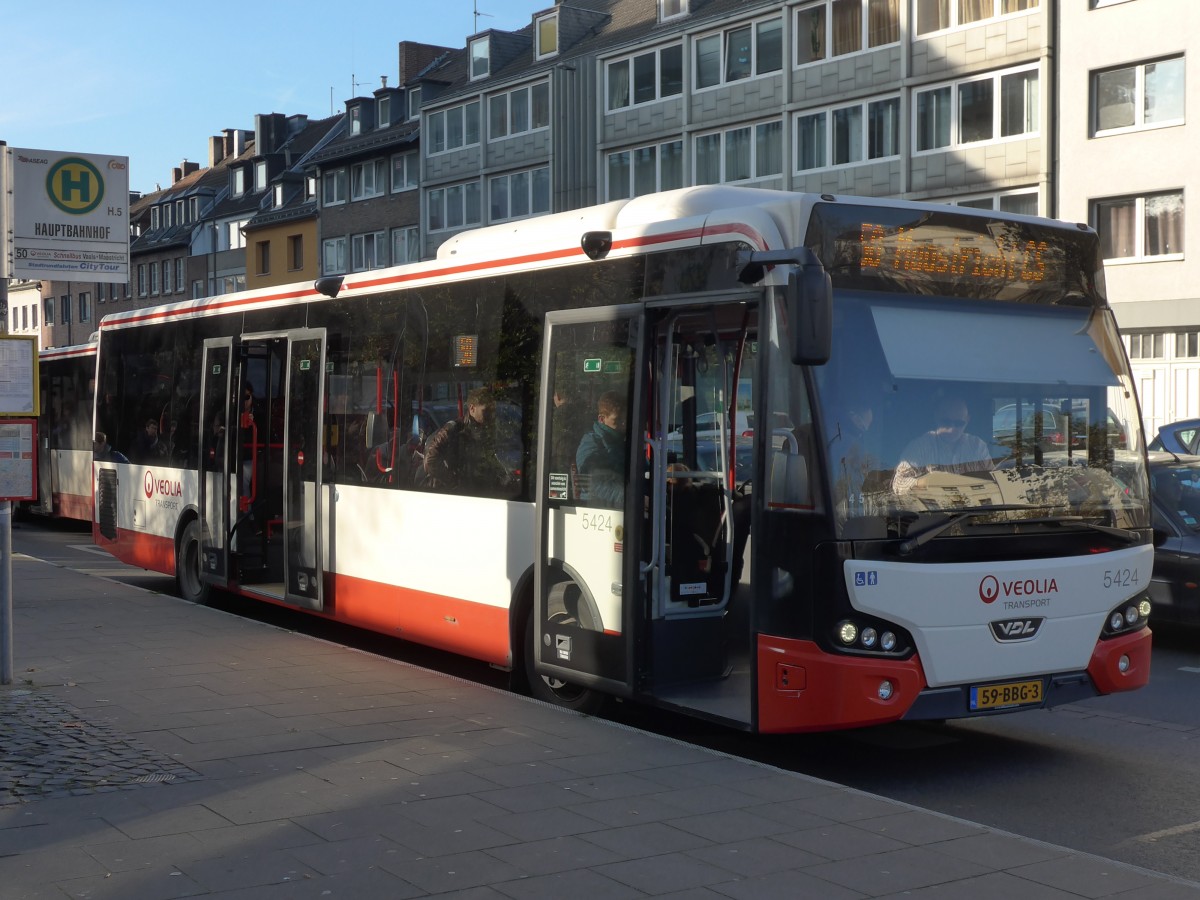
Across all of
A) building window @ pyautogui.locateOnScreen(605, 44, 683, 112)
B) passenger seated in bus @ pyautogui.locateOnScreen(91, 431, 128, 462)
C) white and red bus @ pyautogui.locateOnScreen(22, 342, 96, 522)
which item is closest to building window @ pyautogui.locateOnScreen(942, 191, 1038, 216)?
building window @ pyautogui.locateOnScreen(605, 44, 683, 112)

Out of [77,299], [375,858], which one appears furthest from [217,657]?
[77,299]

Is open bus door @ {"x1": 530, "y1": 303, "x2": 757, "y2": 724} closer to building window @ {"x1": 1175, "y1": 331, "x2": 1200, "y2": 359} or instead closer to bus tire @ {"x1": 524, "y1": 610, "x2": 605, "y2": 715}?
bus tire @ {"x1": 524, "y1": 610, "x2": 605, "y2": 715}

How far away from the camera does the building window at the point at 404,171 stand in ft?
Result: 193

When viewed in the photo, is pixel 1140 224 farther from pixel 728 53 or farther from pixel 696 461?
pixel 696 461

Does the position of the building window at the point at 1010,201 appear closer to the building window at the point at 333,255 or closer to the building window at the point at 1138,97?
the building window at the point at 1138,97

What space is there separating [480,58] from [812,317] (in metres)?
50.1

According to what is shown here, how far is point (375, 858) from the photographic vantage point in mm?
5648

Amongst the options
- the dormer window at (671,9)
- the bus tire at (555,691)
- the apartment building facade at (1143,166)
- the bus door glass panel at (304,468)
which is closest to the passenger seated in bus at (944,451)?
the bus tire at (555,691)

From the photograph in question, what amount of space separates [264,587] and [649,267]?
21.0ft

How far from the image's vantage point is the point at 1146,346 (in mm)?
33312

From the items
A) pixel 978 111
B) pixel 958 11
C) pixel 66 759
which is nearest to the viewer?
pixel 66 759

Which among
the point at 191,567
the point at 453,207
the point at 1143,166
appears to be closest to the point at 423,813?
the point at 191,567

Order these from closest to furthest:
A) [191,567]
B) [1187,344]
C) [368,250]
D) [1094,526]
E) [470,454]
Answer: [1094,526]
[470,454]
[191,567]
[1187,344]
[368,250]

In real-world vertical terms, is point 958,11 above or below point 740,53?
below
